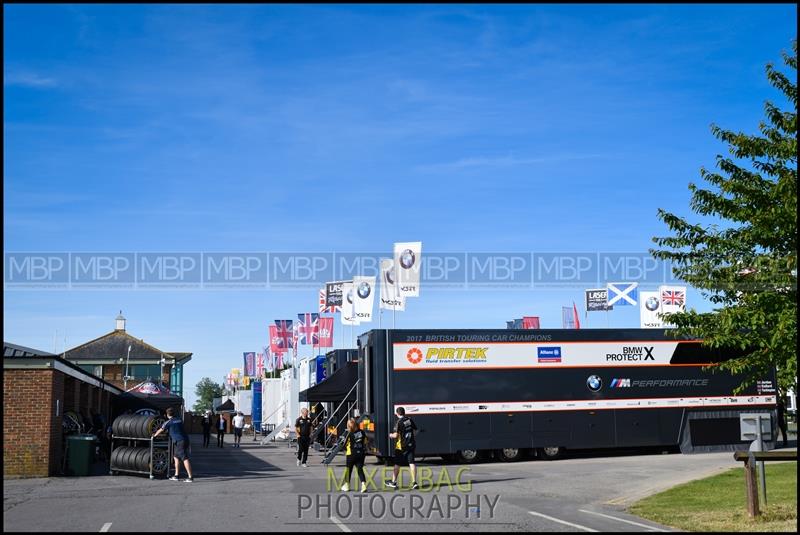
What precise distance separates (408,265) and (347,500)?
53.4 ft

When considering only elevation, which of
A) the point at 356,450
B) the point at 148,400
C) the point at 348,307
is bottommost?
the point at 356,450

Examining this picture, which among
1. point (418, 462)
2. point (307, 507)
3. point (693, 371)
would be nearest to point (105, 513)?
point (307, 507)

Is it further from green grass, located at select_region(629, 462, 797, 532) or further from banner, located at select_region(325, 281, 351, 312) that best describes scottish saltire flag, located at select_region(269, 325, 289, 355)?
green grass, located at select_region(629, 462, 797, 532)

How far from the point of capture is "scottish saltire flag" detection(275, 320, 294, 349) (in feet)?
181

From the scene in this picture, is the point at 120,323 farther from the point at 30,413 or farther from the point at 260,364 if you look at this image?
the point at 30,413

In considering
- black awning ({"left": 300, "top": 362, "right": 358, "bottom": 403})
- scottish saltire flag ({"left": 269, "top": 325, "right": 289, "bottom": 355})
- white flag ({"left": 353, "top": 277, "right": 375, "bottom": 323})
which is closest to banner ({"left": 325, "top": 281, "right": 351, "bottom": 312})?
white flag ({"left": 353, "top": 277, "right": 375, "bottom": 323})

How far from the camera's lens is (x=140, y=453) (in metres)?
20.8

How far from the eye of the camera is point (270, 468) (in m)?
24.8

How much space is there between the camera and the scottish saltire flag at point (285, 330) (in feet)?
181

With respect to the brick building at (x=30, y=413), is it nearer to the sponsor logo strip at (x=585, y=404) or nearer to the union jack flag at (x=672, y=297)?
the sponsor logo strip at (x=585, y=404)

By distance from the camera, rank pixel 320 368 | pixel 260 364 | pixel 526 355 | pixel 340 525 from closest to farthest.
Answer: pixel 340 525, pixel 526 355, pixel 320 368, pixel 260 364

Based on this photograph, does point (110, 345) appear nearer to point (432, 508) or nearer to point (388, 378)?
point (388, 378)

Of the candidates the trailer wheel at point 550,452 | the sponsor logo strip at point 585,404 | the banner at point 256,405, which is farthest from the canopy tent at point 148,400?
the banner at point 256,405

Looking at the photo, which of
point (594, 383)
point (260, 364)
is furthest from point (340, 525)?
point (260, 364)
